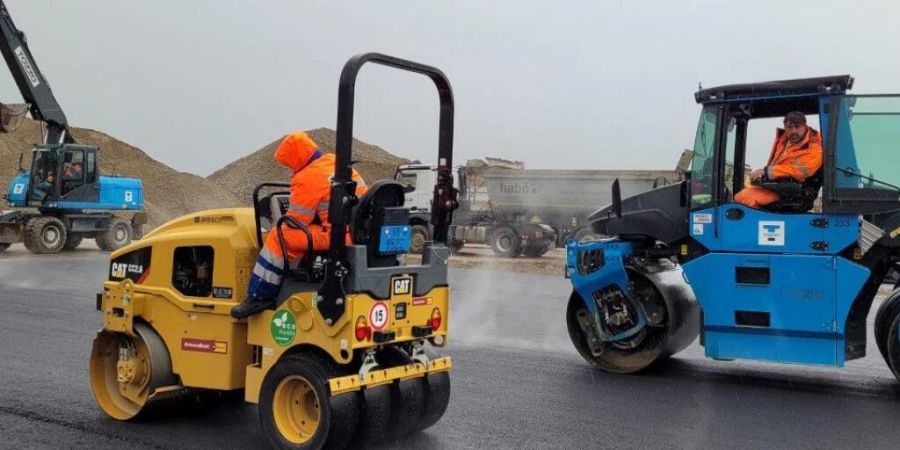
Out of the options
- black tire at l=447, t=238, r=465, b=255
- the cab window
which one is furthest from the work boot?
black tire at l=447, t=238, r=465, b=255

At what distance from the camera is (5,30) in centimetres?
2306

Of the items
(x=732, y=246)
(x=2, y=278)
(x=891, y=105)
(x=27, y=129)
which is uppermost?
(x=27, y=129)

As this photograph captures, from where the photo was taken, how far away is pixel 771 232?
6914 millimetres

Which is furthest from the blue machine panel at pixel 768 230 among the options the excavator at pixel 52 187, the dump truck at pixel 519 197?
the excavator at pixel 52 187

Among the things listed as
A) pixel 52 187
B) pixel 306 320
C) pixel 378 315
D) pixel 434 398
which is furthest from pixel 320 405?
pixel 52 187

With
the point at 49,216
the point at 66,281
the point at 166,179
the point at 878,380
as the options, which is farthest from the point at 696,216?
the point at 166,179

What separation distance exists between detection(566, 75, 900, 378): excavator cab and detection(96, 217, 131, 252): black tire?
1897cm

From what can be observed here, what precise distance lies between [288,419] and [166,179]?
141 feet

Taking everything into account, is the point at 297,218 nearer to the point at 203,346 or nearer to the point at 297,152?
the point at 297,152

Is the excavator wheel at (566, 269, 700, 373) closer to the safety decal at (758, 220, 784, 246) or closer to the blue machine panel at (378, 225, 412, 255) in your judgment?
the safety decal at (758, 220, 784, 246)

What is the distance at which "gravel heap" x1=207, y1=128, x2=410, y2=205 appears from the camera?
40.4 m

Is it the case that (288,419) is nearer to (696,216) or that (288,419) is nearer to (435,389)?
(435,389)

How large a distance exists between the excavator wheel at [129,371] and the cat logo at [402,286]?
1.68 metres

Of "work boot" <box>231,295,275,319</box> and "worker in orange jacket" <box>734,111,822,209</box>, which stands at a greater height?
"worker in orange jacket" <box>734,111,822,209</box>
